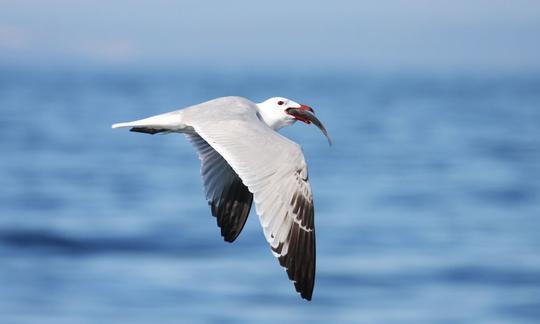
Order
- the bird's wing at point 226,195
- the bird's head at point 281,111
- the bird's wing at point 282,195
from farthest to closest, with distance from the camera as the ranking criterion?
the bird's head at point 281,111 < the bird's wing at point 226,195 < the bird's wing at point 282,195

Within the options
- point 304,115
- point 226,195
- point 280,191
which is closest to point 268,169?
point 280,191

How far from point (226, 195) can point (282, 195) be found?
1.56 metres

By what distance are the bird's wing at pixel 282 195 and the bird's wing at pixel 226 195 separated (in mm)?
1267

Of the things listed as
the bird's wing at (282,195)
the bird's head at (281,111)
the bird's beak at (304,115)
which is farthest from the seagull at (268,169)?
the bird's beak at (304,115)

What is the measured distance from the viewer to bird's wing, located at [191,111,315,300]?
1021 cm

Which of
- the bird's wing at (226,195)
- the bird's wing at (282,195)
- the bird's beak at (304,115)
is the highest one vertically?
the bird's beak at (304,115)

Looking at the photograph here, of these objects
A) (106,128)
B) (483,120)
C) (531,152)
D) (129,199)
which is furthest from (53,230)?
(483,120)

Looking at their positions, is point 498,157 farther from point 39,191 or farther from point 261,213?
point 261,213

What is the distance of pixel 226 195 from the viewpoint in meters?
11.8

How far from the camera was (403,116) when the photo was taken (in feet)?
250

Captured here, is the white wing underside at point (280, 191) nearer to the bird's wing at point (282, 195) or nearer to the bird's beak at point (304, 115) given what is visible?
the bird's wing at point (282, 195)

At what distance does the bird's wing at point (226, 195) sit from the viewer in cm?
1177

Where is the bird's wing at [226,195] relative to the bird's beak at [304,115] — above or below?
below

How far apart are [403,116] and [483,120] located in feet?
17.0
